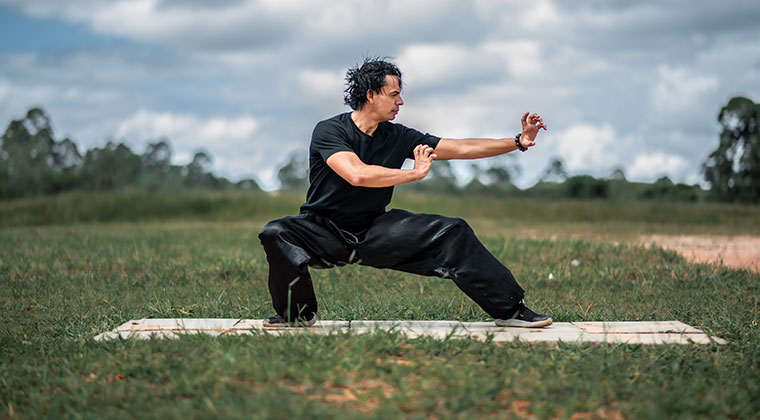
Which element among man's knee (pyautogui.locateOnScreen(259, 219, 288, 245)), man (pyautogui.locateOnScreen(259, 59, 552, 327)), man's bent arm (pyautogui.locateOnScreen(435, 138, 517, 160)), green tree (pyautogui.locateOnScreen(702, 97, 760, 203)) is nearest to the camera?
man's knee (pyautogui.locateOnScreen(259, 219, 288, 245))

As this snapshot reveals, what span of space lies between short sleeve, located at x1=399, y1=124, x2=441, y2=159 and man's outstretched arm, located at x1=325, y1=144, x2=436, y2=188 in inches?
29.5

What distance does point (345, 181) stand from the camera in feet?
17.3

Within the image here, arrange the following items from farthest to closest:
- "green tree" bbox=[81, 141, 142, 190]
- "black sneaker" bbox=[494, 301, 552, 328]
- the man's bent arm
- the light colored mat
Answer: "green tree" bbox=[81, 141, 142, 190], the man's bent arm, "black sneaker" bbox=[494, 301, 552, 328], the light colored mat

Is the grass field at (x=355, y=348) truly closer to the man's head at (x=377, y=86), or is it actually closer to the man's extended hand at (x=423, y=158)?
the man's extended hand at (x=423, y=158)

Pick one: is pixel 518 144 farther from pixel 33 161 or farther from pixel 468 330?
pixel 33 161

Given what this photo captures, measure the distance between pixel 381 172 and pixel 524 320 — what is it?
67.9 inches

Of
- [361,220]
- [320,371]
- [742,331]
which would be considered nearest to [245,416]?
[320,371]

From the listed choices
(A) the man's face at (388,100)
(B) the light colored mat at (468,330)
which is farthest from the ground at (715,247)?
(A) the man's face at (388,100)

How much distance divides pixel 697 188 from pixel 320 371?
22.8 m

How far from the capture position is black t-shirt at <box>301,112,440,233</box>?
207 inches

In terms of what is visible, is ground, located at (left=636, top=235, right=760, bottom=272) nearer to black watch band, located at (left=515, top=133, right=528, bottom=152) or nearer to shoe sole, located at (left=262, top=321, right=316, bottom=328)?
black watch band, located at (left=515, top=133, right=528, bottom=152)

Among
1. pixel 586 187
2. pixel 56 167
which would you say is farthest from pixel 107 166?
pixel 586 187

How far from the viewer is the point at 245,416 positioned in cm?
338

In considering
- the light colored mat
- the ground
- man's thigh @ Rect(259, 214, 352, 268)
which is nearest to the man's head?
man's thigh @ Rect(259, 214, 352, 268)
